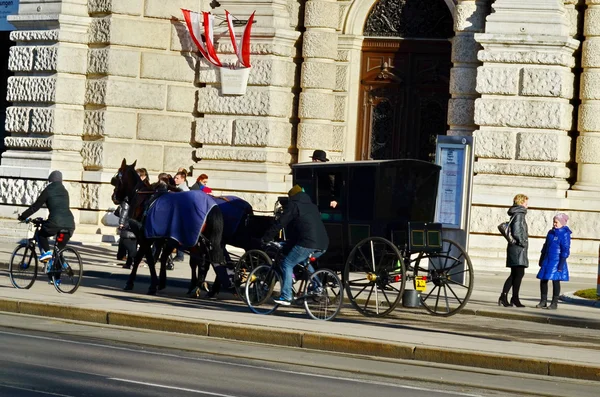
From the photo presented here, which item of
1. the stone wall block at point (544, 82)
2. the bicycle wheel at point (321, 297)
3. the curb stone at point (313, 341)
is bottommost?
the curb stone at point (313, 341)

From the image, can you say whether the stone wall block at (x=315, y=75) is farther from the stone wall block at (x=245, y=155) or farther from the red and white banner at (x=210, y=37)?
the stone wall block at (x=245, y=155)

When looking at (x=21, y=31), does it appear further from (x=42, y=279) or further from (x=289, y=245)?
(x=289, y=245)

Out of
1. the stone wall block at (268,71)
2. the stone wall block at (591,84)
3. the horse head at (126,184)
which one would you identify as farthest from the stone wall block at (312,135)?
the horse head at (126,184)

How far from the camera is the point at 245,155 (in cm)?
2716

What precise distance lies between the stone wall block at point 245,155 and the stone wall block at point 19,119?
11.1 feet

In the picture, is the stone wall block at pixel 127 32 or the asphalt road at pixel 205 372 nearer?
the asphalt road at pixel 205 372

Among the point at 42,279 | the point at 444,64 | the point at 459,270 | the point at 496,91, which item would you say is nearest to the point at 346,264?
the point at 459,270

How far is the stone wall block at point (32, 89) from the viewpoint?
2728 cm

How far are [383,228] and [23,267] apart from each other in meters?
5.22

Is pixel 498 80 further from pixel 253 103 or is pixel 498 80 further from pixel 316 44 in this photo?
pixel 253 103

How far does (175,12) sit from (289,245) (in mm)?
11379

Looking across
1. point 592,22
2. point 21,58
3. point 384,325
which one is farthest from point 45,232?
point 592,22

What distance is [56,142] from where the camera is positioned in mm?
27250

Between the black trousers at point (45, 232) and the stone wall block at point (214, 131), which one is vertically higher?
the stone wall block at point (214, 131)
